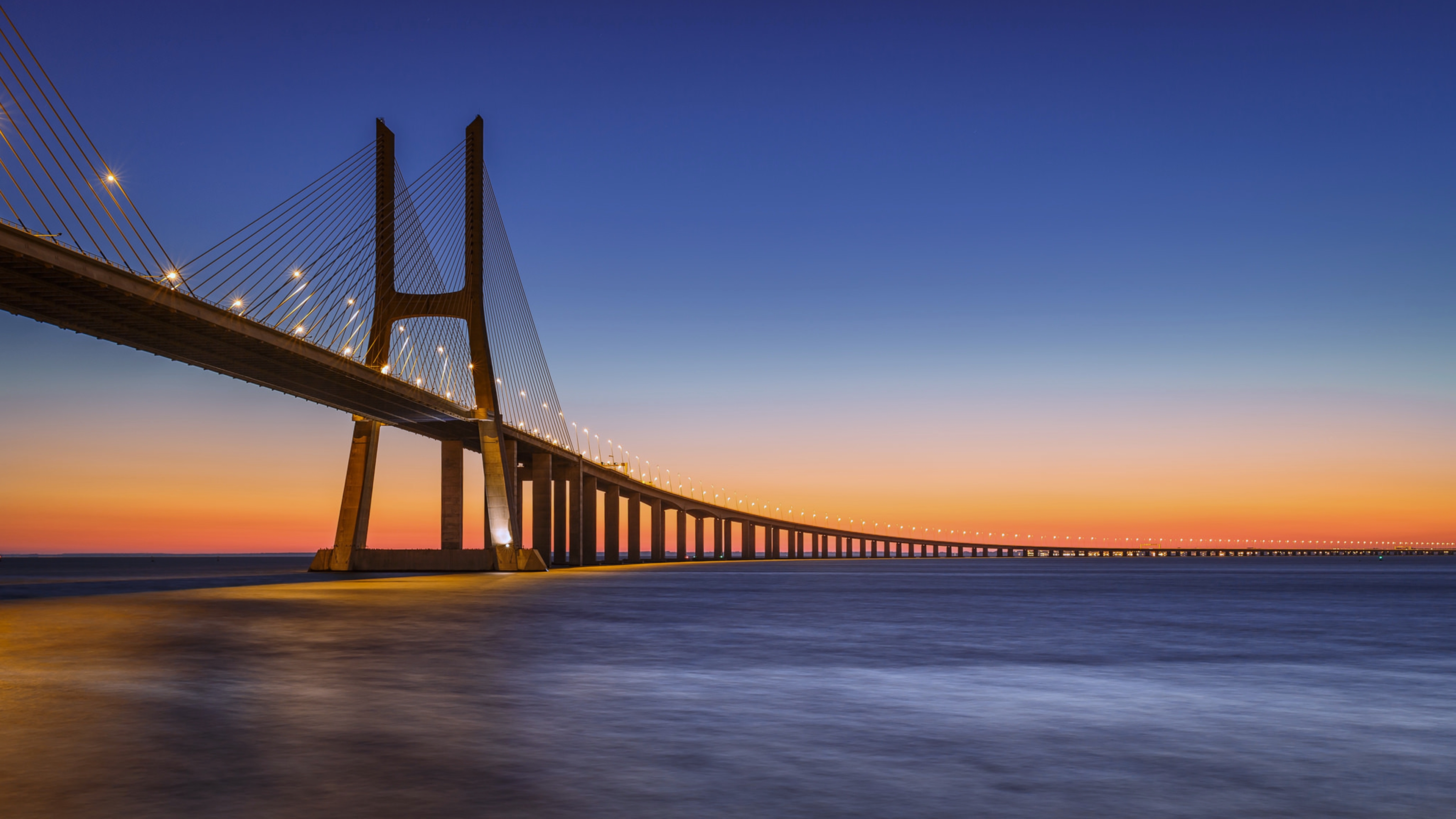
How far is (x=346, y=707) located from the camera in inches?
447

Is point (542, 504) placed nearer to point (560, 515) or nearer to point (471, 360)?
point (560, 515)

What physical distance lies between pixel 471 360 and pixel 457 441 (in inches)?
456

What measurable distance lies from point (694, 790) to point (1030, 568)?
5518 inches

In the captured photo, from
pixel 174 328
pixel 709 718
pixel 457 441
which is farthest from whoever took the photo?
pixel 457 441

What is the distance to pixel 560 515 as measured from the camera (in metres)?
106

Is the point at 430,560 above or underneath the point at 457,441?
underneath

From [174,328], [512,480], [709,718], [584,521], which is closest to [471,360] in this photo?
[512,480]

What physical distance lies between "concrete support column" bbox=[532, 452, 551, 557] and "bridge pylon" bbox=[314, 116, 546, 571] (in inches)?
673

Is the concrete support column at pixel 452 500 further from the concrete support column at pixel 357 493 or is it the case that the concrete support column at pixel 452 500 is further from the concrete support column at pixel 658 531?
the concrete support column at pixel 658 531

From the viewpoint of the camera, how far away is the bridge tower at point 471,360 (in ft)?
209

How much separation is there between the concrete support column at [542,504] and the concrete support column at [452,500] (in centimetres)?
1686

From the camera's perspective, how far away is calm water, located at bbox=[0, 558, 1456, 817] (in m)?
7.49

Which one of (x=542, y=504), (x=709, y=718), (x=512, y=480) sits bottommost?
(x=709, y=718)

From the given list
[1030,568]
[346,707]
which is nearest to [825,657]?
[346,707]
